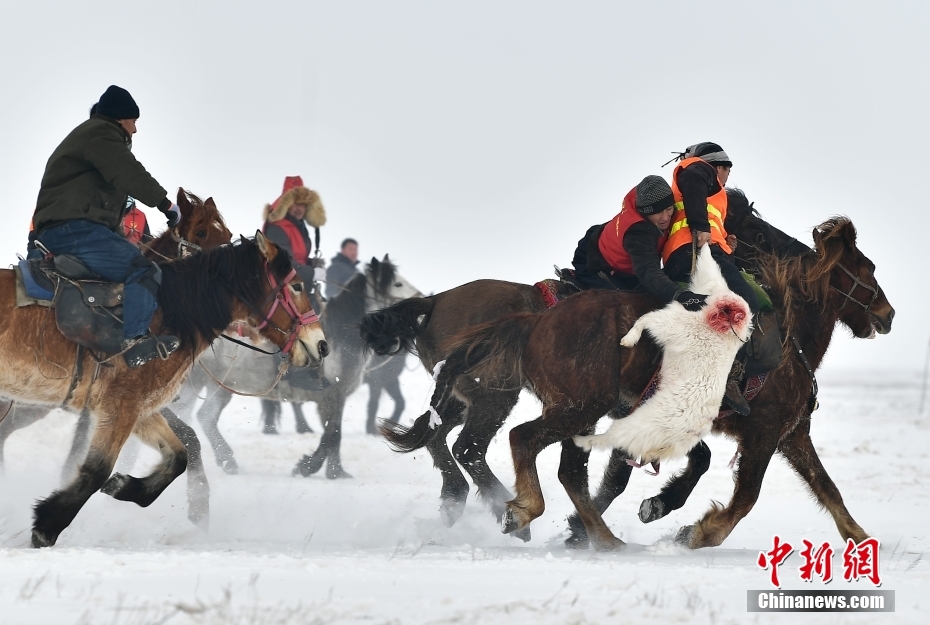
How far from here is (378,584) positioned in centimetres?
466

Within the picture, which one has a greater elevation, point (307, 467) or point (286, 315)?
point (286, 315)

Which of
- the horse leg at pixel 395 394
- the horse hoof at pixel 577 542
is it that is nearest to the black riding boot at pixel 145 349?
the horse hoof at pixel 577 542

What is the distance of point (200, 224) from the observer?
9039 mm

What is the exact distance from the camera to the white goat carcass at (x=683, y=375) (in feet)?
20.7

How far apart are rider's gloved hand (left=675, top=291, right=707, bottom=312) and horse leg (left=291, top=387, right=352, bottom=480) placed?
5385 millimetres

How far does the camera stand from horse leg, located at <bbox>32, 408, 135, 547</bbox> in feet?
19.4

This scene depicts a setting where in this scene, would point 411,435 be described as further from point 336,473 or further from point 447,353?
point 336,473

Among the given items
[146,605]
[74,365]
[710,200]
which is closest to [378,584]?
[146,605]

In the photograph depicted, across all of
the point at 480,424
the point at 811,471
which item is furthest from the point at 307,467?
the point at 811,471

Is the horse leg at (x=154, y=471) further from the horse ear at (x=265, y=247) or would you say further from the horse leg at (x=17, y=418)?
the horse leg at (x=17, y=418)

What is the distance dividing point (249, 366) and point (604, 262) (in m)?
5.34

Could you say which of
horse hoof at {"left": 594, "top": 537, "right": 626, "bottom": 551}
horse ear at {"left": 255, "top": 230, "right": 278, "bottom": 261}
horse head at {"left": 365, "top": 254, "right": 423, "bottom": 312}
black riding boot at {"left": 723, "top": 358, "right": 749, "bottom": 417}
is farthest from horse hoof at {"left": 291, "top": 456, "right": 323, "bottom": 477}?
black riding boot at {"left": 723, "top": 358, "right": 749, "bottom": 417}

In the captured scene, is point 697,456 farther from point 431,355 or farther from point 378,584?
point 378,584

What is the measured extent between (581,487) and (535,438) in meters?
0.60
